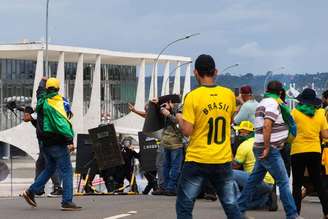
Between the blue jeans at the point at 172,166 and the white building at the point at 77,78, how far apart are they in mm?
58243

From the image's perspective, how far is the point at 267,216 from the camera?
10.4m

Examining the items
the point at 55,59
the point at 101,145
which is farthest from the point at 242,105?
the point at 55,59

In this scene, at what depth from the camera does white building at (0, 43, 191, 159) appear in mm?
72750

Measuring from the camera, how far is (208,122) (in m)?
7.19

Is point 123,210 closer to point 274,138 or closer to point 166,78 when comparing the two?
point 274,138

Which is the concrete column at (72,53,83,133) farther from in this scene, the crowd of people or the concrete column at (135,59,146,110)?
the crowd of people

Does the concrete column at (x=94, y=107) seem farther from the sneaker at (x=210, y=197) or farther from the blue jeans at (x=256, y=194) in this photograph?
the blue jeans at (x=256, y=194)

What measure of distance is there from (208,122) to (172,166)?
617 centimetres

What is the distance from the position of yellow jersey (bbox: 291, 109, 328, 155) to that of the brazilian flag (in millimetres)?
3026

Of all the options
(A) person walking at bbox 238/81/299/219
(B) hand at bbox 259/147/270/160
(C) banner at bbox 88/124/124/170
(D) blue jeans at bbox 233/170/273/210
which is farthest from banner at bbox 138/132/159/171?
(B) hand at bbox 259/147/270/160

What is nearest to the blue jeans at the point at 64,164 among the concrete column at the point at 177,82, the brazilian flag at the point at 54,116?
the brazilian flag at the point at 54,116

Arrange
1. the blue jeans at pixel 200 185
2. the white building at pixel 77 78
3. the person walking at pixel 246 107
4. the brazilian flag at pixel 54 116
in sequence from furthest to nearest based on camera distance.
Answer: the white building at pixel 77 78 → the person walking at pixel 246 107 → the brazilian flag at pixel 54 116 → the blue jeans at pixel 200 185

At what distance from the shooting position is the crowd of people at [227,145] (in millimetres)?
7203

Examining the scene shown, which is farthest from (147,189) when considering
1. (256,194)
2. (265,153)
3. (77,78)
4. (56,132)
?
(77,78)
